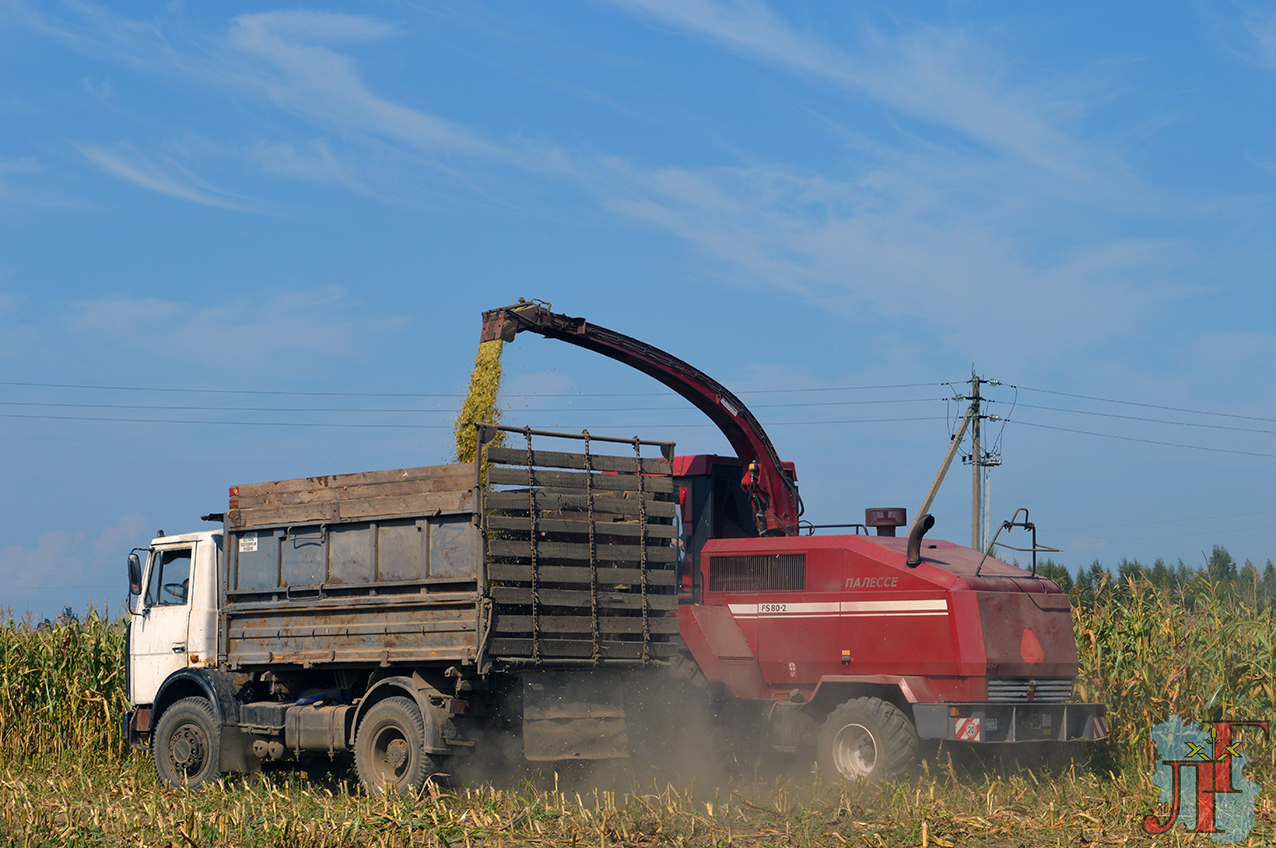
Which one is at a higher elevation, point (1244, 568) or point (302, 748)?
point (1244, 568)

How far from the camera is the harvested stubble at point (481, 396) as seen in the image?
14.5m

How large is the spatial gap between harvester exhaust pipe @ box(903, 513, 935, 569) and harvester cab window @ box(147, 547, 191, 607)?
8072 millimetres

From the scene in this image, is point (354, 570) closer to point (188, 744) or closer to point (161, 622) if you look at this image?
point (188, 744)

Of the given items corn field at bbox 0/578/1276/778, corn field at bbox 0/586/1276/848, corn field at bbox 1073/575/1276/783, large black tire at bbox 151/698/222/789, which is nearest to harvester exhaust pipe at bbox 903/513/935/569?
corn field at bbox 0/586/1276/848

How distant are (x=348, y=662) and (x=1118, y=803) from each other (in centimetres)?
721

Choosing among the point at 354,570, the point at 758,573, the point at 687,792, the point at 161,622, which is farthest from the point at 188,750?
the point at 758,573

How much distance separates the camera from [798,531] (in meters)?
16.5

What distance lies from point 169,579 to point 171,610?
374 millimetres

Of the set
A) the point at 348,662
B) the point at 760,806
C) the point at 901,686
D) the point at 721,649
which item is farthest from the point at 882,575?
the point at 348,662

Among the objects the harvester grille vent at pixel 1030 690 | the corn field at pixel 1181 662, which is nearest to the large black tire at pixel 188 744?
the harvester grille vent at pixel 1030 690

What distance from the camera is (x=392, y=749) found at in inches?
484

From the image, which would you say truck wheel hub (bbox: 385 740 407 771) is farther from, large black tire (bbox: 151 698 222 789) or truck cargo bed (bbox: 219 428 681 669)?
large black tire (bbox: 151 698 222 789)

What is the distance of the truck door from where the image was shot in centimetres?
1484

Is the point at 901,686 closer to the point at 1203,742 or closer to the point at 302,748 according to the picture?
the point at 1203,742
